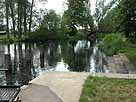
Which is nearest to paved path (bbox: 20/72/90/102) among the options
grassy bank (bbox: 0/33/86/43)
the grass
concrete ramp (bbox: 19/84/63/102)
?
concrete ramp (bbox: 19/84/63/102)

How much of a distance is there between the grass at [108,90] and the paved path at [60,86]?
22 cm

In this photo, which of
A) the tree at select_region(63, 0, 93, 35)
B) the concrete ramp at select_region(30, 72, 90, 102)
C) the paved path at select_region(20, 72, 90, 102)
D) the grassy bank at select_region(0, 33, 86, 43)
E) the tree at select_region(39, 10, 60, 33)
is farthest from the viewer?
the tree at select_region(63, 0, 93, 35)

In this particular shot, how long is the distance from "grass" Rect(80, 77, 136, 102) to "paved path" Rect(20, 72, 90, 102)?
8.7 inches

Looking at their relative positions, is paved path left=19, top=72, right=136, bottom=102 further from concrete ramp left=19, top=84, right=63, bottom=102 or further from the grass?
the grass

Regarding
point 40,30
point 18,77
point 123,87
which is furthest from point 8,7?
point 123,87

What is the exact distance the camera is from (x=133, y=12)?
76.4 feet

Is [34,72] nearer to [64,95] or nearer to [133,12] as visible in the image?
[64,95]

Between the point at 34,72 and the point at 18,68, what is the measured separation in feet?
5.50

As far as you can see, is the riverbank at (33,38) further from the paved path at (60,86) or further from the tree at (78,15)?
the paved path at (60,86)

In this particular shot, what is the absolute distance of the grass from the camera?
23.3 feet

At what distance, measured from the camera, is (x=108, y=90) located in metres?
7.94

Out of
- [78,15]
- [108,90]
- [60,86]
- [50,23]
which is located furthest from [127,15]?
[78,15]

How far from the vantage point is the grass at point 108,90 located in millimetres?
7102

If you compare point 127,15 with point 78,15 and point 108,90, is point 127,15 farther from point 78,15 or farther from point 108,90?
point 78,15
